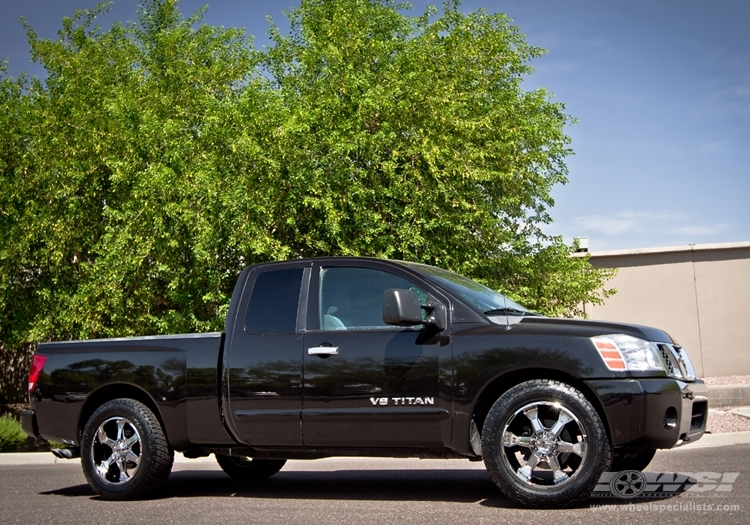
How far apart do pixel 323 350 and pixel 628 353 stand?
2.30 meters

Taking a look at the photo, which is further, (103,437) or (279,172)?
(279,172)

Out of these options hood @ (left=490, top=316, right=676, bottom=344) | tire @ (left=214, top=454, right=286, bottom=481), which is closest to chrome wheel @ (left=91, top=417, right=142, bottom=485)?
tire @ (left=214, top=454, right=286, bottom=481)

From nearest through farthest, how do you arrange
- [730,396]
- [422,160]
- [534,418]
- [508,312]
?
[534,418] → [508,312] → [730,396] → [422,160]

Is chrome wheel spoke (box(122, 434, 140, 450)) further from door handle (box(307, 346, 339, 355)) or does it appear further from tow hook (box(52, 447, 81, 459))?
door handle (box(307, 346, 339, 355))

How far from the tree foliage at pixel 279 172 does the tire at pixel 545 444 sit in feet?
32.3

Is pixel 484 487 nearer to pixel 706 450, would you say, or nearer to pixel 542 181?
pixel 706 450

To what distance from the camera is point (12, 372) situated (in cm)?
2702

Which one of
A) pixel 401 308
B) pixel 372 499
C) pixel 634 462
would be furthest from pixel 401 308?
pixel 634 462

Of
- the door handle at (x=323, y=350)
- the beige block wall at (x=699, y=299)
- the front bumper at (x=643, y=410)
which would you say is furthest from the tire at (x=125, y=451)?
the beige block wall at (x=699, y=299)

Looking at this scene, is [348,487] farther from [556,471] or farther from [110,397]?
[556,471]

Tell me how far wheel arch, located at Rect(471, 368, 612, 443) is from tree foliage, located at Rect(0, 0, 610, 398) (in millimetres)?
9481

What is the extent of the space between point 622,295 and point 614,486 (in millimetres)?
15277

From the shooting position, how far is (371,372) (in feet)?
21.8

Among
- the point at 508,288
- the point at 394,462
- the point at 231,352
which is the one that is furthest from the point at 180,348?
the point at 508,288
